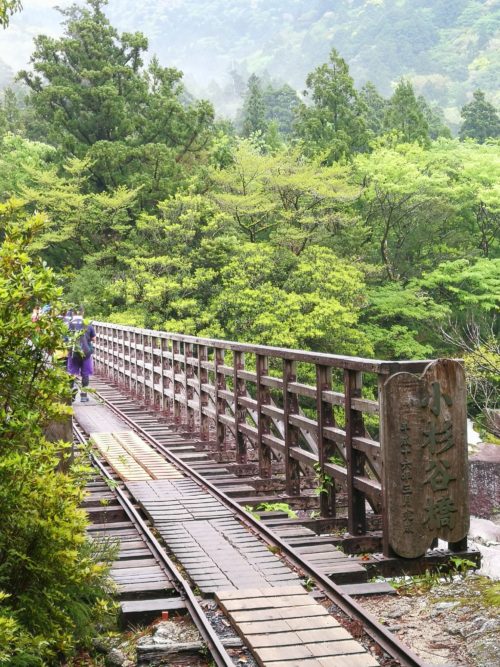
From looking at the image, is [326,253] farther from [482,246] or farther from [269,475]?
[269,475]

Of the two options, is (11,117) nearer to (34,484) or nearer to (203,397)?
(203,397)

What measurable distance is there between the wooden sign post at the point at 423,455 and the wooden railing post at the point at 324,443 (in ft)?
4.01

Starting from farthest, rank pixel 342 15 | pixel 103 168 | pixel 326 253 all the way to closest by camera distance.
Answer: pixel 342 15
pixel 103 168
pixel 326 253

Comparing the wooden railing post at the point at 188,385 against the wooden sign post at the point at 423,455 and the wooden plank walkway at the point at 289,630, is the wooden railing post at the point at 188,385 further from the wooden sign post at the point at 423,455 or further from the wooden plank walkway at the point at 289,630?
the wooden plank walkway at the point at 289,630

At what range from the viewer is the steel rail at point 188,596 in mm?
4383

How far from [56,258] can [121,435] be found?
25236 mm

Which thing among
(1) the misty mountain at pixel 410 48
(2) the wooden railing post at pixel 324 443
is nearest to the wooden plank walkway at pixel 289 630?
(2) the wooden railing post at pixel 324 443

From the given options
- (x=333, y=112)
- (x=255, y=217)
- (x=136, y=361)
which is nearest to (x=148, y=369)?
(x=136, y=361)

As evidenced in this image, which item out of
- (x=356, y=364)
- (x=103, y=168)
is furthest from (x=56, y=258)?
(x=356, y=364)

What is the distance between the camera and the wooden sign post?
5.88 metres

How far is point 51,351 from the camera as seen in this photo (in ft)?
14.7

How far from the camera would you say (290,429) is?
320 inches

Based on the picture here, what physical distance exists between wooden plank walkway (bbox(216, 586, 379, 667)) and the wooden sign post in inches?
39.5

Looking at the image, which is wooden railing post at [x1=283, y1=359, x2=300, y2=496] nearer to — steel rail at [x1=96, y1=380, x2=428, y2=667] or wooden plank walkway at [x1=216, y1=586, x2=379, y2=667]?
steel rail at [x1=96, y1=380, x2=428, y2=667]
